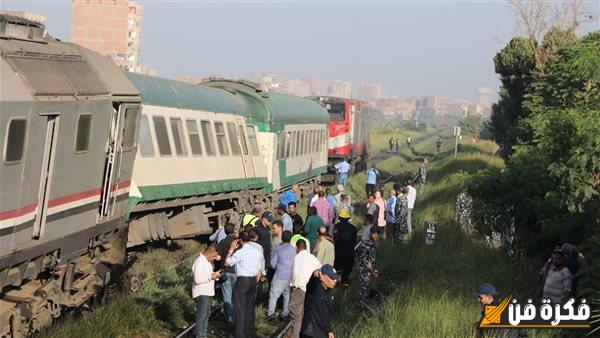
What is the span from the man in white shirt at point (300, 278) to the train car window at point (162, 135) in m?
5.96

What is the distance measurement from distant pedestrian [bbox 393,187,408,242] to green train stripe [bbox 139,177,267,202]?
3.96 metres

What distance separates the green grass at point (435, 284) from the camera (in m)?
12.3

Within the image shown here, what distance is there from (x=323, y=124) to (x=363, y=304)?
2096 cm

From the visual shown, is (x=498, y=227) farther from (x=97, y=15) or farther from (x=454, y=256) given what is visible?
(x=97, y=15)

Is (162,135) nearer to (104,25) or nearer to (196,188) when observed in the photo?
(196,188)

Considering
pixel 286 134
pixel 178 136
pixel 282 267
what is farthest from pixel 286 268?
pixel 286 134

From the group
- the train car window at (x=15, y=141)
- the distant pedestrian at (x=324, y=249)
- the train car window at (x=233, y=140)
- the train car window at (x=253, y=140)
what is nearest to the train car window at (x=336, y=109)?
the train car window at (x=253, y=140)

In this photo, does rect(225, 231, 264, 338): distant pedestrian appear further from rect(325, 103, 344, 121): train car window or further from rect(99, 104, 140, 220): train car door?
rect(325, 103, 344, 121): train car window

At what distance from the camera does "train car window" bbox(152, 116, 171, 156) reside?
1716cm

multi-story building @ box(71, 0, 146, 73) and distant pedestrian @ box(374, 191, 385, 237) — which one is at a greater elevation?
multi-story building @ box(71, 0, 146, 73)

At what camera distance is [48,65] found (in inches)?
441

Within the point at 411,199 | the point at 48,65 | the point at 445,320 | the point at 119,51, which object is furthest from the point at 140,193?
the point at 119,51

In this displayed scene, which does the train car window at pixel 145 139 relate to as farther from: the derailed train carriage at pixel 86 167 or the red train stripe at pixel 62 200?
the red train stripe at pixel 62 200

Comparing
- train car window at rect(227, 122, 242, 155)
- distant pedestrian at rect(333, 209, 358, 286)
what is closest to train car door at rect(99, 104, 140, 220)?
distant pedestrian at rect(333, 209, 358, 286)
